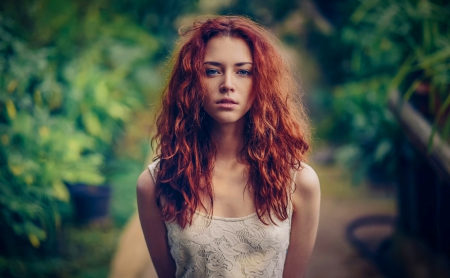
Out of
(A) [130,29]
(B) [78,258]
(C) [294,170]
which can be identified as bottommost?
(B) [78,258]

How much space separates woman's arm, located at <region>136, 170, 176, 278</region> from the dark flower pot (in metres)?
1.95

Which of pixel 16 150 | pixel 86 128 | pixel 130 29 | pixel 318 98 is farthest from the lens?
pixel 318 98

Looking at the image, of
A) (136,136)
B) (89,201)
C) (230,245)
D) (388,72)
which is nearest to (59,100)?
(89,201)

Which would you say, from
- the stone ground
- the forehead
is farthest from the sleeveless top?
the stone ground

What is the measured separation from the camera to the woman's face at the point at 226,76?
3.18 feet

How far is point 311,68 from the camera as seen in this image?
16.4 ft

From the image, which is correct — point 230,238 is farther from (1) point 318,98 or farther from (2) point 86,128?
(1) point 318,98

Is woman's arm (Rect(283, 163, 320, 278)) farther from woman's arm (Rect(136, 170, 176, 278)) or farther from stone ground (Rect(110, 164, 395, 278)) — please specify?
stone ground (Rect(110, 164, 395, 278))

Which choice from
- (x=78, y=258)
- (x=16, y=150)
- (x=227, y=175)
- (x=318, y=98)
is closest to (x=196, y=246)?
(x=227, y=175)

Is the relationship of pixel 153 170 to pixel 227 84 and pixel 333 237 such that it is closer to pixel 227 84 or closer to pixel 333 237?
pixel 227 84

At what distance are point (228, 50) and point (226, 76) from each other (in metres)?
0.06

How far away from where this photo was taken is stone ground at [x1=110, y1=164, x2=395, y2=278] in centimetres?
193

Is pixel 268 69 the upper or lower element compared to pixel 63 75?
lower

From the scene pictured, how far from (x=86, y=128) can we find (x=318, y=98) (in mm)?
2874
